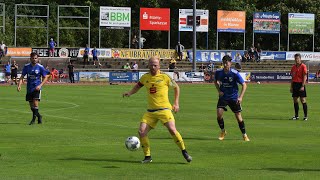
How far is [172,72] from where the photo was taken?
6112 cm

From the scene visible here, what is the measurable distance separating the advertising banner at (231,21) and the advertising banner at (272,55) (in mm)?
3385

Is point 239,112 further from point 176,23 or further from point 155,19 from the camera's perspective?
point 176,23

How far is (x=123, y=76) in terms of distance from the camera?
59.5 m

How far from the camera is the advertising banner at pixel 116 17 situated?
229 ft

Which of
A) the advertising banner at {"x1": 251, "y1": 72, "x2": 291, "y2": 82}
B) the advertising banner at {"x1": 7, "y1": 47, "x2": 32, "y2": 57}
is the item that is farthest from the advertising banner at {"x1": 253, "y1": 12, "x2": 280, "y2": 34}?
the advertising banner at {"x1": 7, "y1": 47, "x2": 32, "y2": 57}

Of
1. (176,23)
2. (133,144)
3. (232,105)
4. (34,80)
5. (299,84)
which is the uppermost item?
(176,23)

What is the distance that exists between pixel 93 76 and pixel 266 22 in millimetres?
25809

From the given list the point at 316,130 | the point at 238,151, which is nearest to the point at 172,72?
the point at 316,130

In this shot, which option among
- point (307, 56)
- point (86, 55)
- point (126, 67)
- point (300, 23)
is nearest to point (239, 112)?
point (126, 67)

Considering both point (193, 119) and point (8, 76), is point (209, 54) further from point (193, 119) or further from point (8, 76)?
point (193, 119)

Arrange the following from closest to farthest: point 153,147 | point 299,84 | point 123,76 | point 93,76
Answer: point 153,147
point 299,84
point 93,76
point 123,76

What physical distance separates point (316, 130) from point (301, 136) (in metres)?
2.00

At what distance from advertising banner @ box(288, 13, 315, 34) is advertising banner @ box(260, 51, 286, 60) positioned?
2.94m

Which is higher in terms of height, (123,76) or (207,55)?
(207,55)
